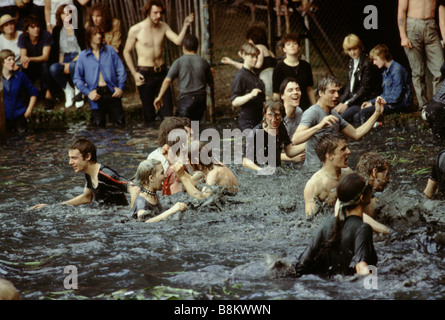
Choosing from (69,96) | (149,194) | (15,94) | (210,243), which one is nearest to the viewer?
(210,243)

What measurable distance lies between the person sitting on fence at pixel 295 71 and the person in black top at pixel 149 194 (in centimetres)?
413

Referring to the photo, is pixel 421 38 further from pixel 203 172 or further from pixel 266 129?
pixel 203 172

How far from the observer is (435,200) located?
7.79 meters

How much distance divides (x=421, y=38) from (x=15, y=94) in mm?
8067

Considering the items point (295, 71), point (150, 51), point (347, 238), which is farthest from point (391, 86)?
point (347, 238)

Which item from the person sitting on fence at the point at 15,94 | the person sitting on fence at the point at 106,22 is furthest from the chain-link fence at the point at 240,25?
the person sitting on fence at the point at 15,94

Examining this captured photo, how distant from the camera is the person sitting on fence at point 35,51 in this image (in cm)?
1516

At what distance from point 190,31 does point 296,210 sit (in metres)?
7.66

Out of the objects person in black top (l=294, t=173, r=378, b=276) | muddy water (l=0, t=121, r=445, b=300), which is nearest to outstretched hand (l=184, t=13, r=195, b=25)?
muddy water (l=0, t=121, r=445, b=300)

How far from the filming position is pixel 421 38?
499 inches

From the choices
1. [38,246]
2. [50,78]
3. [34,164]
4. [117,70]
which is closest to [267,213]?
[38,246]

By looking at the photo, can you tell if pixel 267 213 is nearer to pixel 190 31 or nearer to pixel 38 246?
pixel 38 246

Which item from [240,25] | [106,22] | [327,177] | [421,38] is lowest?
[327,177]

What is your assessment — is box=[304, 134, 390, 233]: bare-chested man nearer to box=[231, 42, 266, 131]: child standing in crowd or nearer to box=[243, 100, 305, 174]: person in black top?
box=[243, 100, 305, 174]: person in black top
